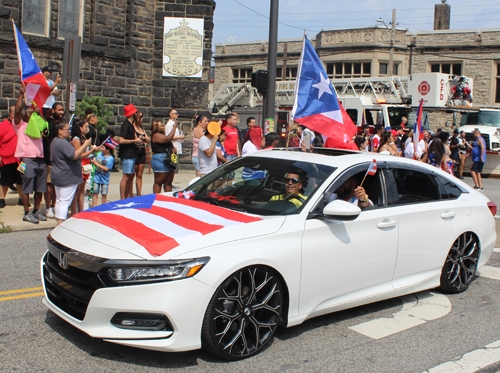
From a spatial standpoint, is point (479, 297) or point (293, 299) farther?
point (479, 297)

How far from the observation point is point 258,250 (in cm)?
379

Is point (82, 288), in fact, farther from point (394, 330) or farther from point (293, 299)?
point (394, 330)

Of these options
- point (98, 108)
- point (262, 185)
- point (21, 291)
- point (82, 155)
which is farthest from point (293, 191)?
point (98, 108)

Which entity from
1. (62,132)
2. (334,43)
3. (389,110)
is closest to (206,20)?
(389,110)

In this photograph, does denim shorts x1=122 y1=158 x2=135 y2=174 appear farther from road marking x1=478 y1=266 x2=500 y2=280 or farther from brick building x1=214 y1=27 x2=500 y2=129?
brick building x1=214 y1=27 x2=500 y2=129

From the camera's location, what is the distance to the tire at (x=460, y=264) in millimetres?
5457

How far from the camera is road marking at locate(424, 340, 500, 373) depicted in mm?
3825

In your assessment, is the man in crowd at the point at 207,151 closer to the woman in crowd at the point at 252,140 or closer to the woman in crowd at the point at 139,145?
the woman in crowd at the point at 252,140

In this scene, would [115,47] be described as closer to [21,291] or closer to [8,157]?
[8,157]

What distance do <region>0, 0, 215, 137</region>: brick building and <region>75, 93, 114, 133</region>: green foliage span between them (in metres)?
0.90

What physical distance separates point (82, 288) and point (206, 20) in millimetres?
14701

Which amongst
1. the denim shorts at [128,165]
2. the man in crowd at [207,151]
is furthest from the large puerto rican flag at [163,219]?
the denim shorts at [128,165]

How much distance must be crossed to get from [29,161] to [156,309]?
5772 mm

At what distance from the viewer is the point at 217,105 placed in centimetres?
2900
